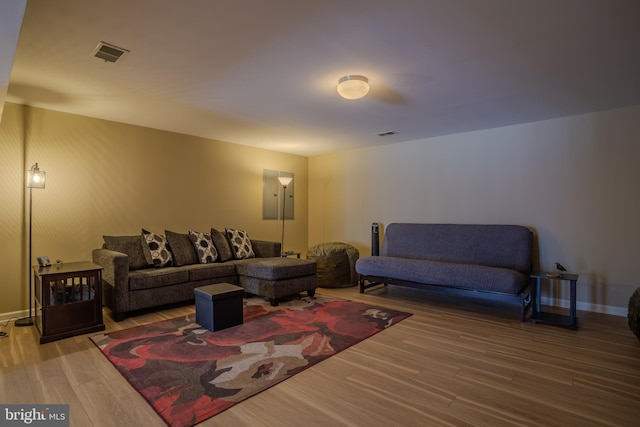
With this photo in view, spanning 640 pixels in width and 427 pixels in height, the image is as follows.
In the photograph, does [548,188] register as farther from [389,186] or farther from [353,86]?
[353,86]

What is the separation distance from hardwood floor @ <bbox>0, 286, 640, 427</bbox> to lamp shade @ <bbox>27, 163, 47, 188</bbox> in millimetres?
1376

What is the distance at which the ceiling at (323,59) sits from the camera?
1884 mm

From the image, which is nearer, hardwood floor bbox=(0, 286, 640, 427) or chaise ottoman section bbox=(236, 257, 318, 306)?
hardwood floor bbox=(0, 286, 640, 427)

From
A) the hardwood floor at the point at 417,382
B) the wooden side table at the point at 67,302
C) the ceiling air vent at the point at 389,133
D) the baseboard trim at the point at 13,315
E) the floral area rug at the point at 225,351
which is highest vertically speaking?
the ceiling air vent at the point at 389,133

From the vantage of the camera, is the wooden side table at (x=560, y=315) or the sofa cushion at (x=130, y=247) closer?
the wooden side table at (x=560, y=315)

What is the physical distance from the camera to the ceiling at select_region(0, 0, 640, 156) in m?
1.88

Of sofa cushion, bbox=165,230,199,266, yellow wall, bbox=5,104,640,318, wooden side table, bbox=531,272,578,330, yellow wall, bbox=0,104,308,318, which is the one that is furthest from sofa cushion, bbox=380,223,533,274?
sofa cushion, bbox=165,230,199,266

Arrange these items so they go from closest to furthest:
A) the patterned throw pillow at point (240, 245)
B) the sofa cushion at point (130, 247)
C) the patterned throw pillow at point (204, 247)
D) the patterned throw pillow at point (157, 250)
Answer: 1. the sofa cushion at point (130, 247)
2. the patterned throw pillow at point (157, 250)
3. the patterned throw pillow at point (204, 247)
4. the patterned throw pillow at point (240, 245)

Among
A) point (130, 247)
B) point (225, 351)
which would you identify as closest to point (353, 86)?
point (225, 351)

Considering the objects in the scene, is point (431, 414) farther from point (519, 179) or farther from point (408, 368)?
point (519, 179)

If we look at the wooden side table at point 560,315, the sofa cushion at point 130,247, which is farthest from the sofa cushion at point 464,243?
the sofa cushion at point 130,247

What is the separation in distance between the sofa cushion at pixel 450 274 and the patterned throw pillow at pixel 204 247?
1.98 meters

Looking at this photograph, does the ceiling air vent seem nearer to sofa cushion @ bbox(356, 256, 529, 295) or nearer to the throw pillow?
sofa cushion @ bbox(356, 256, 529, 295)

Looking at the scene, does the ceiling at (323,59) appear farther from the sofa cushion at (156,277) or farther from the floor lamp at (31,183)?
the sofa cushion at (156,277)
